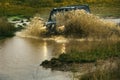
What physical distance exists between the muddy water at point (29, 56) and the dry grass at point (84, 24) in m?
1.37

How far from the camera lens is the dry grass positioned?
24688 mm

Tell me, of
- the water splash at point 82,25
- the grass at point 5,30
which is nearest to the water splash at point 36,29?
the water splash at point 82,25

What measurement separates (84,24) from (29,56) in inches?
253

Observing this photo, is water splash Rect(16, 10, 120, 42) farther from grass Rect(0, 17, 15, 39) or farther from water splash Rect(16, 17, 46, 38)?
grass Rect(0, 17, 15, 39)

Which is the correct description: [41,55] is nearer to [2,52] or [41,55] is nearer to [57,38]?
[2,52]

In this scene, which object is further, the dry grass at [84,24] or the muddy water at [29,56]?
the dry grass at [84,24]

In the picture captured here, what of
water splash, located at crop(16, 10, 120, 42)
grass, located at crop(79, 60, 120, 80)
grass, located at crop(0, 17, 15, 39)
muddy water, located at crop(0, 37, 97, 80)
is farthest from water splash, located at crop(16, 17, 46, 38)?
grass, located at crop(79, 60, 120, 80)

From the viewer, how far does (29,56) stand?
64.7 feet

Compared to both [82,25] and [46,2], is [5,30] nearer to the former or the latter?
[82,25]

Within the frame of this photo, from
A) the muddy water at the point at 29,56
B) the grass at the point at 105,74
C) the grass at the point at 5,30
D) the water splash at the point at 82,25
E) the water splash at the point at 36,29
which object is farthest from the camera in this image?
the grass at the point at 5,30

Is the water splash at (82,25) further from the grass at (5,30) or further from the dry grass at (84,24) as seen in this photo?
the grass at (5,30)

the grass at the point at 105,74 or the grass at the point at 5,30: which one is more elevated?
the grass at the point at 105,74

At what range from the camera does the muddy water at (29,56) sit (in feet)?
50.7

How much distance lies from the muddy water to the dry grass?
137 cm
